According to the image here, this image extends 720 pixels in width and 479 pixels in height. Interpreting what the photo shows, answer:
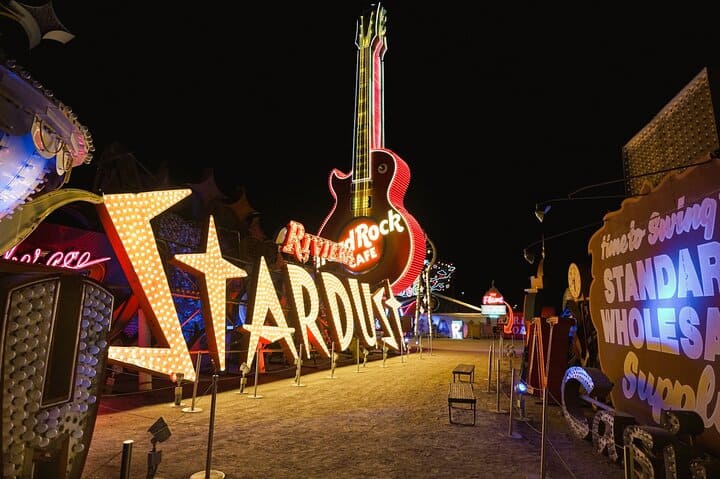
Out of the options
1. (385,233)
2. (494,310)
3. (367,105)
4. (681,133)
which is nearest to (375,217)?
(385,233)

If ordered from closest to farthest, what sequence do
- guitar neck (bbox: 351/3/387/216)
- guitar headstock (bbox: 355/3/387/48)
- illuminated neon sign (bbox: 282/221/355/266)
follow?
1. illuminated neon sign (bbox: 282/221/355/266)
2. guitar neck (bbox: 351/3/387/216)
3. guitar headstock (bbox: 355/3/387/48)

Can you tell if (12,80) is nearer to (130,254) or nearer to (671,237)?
(130,254)

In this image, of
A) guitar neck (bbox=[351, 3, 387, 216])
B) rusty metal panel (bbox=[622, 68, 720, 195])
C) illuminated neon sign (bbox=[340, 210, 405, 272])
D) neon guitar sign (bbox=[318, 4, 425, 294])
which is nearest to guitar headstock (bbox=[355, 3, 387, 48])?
guitar neck (bbox=[351, 3, 387, 216])

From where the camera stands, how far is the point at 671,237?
17.0 feet

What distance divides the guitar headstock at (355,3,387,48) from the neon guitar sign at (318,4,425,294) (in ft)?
20.8

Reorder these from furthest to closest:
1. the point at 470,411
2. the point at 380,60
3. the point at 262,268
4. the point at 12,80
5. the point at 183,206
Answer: the point at 380,60, the point at 183,206, the point at 262,268, the point at 470,411, the point at 12,80

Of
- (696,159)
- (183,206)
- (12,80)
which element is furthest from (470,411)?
(183,206)

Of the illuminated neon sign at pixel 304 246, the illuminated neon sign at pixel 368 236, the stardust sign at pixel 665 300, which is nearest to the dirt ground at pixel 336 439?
the stardust sign at pixel 665 300

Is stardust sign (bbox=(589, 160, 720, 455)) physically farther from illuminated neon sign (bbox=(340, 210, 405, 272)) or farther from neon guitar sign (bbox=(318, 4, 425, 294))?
illuminated neon sign (bbox=(340, 210, 405, 272))

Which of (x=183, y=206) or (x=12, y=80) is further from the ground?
(x=183, y=206)

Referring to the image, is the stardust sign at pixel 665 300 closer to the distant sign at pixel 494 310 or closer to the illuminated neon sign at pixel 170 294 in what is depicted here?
the illuminated neon sign at pixel 170 294

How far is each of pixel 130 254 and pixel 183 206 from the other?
9.55 meters

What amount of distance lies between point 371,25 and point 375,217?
51.7ft

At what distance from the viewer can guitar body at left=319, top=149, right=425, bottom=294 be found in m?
23.9
